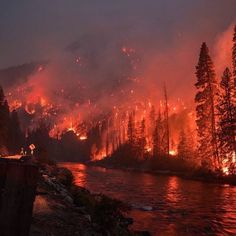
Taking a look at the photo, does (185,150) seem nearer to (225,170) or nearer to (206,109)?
(206,109)

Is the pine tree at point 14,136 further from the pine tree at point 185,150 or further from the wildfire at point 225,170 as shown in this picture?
the wildfire at point 225,170

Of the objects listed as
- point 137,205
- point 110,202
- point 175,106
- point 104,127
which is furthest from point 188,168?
point 104,127

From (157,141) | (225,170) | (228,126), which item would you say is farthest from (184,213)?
(157,141)

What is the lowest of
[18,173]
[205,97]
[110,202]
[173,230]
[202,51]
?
[173,230]

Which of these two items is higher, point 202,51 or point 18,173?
point 202,51

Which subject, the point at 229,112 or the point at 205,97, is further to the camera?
the point at 205,97

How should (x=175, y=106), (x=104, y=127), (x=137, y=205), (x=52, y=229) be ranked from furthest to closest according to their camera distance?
(x=104, y=127) → (x=175, y=106) → (x=137, y=205) → (x=52, y=229)

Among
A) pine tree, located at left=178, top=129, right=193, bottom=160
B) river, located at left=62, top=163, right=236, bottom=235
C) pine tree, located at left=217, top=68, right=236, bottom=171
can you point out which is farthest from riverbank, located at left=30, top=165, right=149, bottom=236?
pine tree, located at left=178, top=129, right=193, bottom=160

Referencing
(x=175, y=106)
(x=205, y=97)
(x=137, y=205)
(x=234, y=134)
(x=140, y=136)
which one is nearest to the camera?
(x=137, y=205)

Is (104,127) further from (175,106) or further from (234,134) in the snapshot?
(234,134)

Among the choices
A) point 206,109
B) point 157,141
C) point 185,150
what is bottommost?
point 185,150

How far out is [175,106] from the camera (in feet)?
423

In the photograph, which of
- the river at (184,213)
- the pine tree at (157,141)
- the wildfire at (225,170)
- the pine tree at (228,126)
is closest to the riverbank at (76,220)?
the river at (184,213)

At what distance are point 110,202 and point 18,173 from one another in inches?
341
